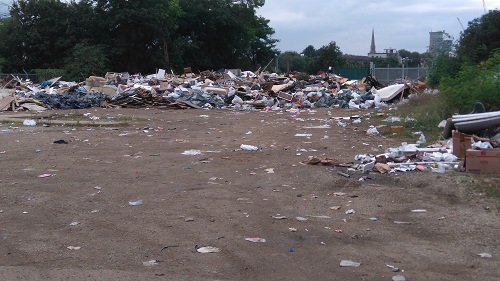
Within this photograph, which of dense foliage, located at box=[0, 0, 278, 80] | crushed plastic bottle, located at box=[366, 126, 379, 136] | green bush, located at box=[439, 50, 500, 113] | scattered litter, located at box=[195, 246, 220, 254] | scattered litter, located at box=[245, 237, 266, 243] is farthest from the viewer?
dense foliage, located at box=[0, 0, 278, 80]

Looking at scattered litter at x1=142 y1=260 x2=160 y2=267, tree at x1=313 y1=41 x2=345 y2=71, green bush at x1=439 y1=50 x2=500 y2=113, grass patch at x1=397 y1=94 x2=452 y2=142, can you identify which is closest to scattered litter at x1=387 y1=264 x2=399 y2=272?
scattered litter at x1=142 y1=260 x2=160 y2=267

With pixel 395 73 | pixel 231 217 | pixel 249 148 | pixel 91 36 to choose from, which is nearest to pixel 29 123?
pixel 249 148

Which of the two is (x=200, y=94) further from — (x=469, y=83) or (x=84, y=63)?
(x=84, y=63)

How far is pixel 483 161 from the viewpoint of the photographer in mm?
7723

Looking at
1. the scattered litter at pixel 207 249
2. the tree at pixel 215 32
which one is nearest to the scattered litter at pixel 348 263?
the scattered litter at pixel 207 249

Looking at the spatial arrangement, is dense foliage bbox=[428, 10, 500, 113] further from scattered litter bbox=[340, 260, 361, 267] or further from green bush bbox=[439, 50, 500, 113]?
scattered litter bbox=[340, 260, 361, 267]

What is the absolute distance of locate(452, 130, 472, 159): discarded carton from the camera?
27.3ft

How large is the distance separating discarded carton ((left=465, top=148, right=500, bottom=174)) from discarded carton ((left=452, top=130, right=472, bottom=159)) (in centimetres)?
54

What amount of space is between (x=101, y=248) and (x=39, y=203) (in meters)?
2.07

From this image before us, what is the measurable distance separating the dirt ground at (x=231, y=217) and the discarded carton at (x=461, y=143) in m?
0.74

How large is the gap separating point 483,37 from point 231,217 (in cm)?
2281

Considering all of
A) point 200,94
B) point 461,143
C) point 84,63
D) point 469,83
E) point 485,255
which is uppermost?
point 84,63

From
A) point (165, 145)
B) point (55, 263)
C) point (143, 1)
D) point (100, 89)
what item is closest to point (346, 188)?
point (55, 263)

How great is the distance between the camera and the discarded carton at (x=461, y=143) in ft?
27.3
